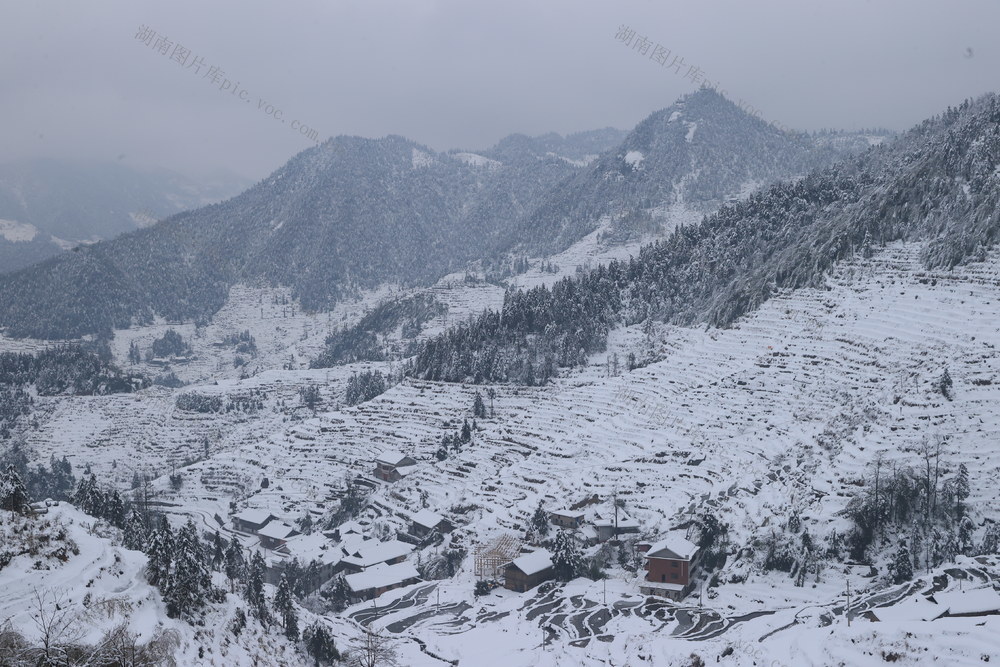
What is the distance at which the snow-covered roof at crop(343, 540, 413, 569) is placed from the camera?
5453cm

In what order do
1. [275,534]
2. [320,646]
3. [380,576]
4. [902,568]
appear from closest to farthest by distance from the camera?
[320,646] < [902,568] < [380,576] < [275,534]

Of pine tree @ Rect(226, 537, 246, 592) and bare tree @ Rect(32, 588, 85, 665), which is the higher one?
bare tree @ Rect(32, 588, 85, 665)

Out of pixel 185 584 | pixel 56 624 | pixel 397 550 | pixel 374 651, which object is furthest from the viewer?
pixel 397 550

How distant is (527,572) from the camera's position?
46.3m

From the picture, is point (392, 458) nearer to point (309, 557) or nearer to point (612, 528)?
point (309, 557)

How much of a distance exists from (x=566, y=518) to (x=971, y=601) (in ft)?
86.8

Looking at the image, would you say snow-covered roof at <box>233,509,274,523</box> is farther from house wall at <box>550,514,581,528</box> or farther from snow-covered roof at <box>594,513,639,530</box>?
snow-covered roof at <box>594,513,639,530</box>

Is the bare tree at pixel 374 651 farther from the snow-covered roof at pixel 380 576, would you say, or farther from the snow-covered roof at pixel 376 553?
the snow-covered roof at pixel 376 553

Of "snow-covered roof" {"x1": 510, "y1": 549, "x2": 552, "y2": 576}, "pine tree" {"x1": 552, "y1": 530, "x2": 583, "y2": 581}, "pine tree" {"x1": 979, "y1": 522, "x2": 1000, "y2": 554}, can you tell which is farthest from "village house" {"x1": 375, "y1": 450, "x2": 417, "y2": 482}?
"pine tree" {"x1": 979, "y1": 522, "x2": 1000, "y2": 554}

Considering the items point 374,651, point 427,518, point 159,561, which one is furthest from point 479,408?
point 159,561

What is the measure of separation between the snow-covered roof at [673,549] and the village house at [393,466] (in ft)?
94.9

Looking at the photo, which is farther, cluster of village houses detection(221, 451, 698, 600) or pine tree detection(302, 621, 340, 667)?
cluster of village houses detection(221, 451, 698, 600)

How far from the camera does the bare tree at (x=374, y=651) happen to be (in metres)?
36.0

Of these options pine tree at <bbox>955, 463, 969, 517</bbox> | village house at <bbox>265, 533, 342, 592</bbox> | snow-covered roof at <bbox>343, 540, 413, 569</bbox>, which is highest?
pine tree at <bbox>955, 463, 969, 517</bbox>
